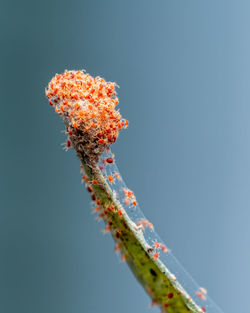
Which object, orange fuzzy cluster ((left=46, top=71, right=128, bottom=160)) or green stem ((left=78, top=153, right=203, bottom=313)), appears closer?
green stem ((left=78, top=153, right=203, bottom=313))

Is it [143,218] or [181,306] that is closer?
[181,306]

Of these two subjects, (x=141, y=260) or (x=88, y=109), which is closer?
(x=141, y=260)

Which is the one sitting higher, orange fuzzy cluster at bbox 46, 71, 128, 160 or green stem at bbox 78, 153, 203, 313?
orange fuzzy cluster at bbox 46, 71, 128, 160

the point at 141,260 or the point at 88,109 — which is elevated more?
the point at 88,109

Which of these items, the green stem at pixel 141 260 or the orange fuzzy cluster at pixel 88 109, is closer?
the green stem at pixel 141 260

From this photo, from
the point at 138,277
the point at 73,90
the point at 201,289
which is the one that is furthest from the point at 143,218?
the point at 73,90

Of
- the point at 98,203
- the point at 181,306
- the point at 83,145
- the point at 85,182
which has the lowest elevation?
the point at 181,306

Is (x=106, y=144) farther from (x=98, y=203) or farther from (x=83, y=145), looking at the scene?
(x=98, y=203)

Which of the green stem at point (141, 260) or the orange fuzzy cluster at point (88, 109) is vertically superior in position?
the orange fuzzy cluster at point (88, 109)
